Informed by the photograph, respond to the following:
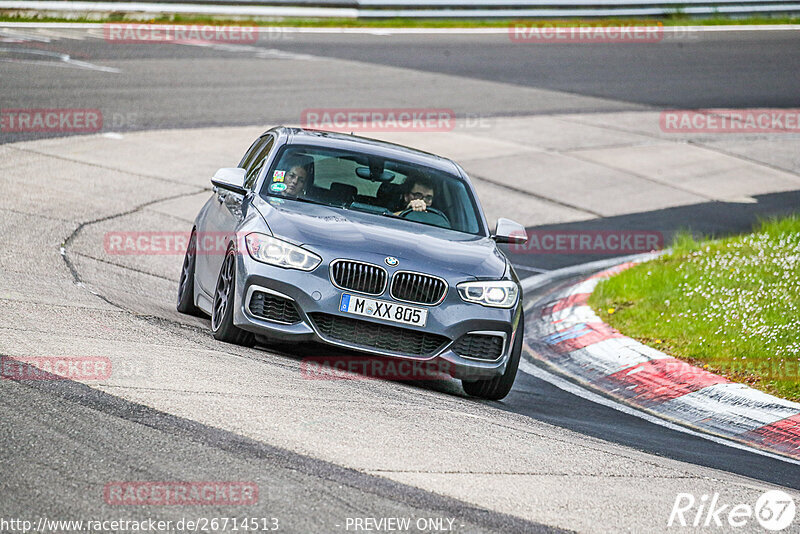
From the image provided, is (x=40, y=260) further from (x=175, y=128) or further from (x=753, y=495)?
(x=175, y=128)

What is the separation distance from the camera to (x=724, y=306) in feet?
33.5

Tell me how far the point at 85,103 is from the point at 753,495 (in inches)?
560

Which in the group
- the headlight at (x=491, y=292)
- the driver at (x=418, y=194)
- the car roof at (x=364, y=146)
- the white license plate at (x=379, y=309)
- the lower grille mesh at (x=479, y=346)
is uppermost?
the car roof at (x=364, y=146)

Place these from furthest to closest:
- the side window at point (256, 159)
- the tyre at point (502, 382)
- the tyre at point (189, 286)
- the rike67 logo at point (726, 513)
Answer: the tyre at point (189, 286), the side window at point (256, 159), the tyre at point (502, 382), the rike67 logo at point (726, 513)

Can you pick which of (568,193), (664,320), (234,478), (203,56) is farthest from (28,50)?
(234,478)

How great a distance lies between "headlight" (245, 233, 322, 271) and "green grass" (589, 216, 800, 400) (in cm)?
349

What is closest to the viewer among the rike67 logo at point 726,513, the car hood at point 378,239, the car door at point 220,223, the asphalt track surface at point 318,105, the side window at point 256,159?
the asphalt track surface at point 318,105

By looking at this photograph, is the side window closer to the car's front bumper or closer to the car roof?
the car roof

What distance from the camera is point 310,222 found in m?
7.81

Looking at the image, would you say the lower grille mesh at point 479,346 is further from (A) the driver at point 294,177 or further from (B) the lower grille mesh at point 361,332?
(A) the driver at point 294,177

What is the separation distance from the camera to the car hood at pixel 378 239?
748 cm

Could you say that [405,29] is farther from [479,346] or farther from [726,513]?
[726,513]

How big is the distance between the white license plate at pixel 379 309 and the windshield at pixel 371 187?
1.26m

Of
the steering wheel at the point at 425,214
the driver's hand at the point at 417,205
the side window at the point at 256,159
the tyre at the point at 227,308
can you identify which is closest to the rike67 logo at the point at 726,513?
the tyre at the point at 227,308
